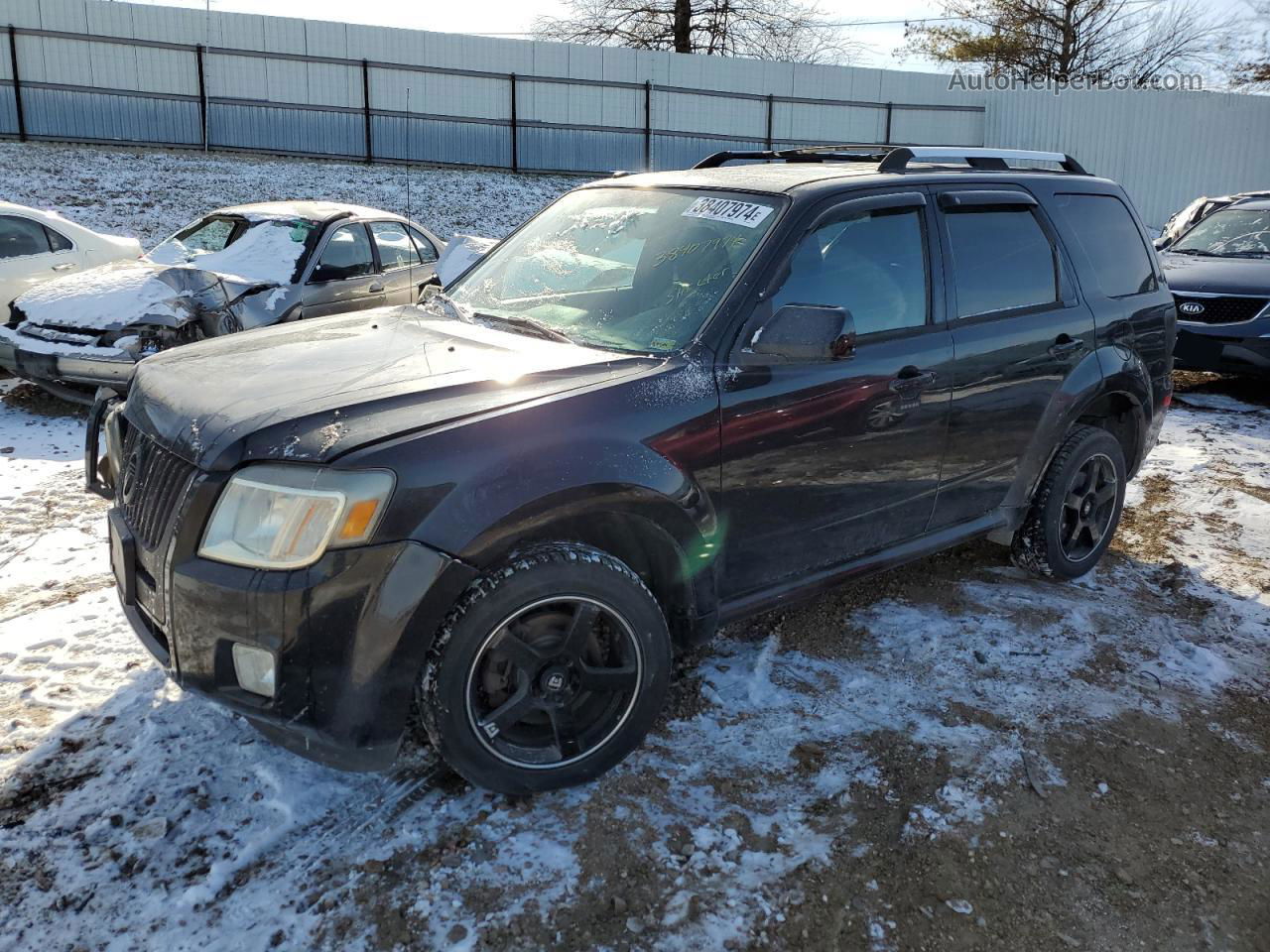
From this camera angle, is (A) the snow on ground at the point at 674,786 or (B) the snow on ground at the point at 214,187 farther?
(B) the snow on ground at the point at 214,187

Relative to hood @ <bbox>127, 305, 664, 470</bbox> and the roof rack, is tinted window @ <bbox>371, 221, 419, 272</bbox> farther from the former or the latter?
hood @ <bbox>127, 305, 664, 470</bbox>

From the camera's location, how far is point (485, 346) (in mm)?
3195

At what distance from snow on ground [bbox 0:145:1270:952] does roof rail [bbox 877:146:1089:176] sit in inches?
73.8

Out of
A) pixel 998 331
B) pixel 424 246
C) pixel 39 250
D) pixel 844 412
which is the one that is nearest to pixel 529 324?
pixel 844 412

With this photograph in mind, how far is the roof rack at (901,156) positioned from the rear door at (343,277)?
452cm

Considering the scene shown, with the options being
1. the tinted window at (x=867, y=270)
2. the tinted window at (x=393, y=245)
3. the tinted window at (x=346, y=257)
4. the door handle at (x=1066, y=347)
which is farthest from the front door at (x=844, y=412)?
the tinted window at (x=393, y=245)

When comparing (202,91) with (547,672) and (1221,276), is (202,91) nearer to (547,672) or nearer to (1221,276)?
(1221,276)

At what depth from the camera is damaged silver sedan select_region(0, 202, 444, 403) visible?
6.99 metres

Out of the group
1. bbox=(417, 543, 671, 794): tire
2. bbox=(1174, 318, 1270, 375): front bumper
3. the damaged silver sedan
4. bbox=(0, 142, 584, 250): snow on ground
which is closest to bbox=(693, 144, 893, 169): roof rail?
bbox=(417, 543, 671, 794): tire

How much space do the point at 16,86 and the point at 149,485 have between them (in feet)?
65.1

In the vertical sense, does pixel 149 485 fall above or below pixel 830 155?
below

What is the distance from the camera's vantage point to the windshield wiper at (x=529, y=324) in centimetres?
330

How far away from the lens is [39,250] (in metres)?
8.84

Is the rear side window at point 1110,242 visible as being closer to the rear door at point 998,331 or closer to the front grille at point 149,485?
the rear door at point 998,331
